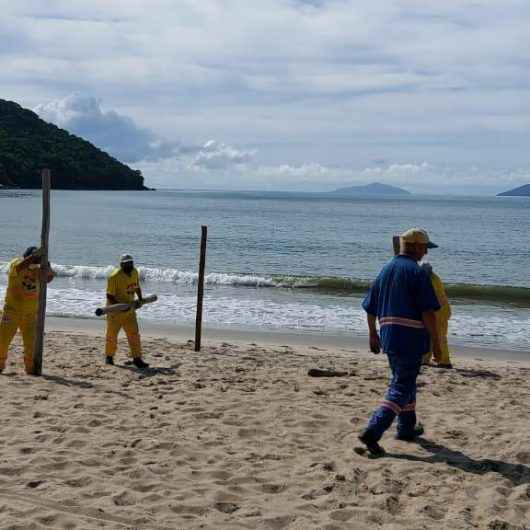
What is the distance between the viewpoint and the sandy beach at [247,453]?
4.66 metres

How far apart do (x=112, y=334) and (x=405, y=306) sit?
5040 millimetres

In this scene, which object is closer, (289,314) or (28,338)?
(28,338)

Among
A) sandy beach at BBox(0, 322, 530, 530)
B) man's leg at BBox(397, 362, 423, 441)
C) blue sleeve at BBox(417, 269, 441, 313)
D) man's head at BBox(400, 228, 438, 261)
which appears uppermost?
man's head at BBox(400, 228, 438, 261)

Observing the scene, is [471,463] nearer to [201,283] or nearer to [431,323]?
[431,323]

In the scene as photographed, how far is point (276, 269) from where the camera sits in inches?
1188

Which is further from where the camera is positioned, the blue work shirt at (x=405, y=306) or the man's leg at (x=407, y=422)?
the man's leg at (x=407, y=422)

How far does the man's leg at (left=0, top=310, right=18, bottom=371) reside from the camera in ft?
28.9

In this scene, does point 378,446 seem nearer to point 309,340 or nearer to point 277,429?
point 277,429

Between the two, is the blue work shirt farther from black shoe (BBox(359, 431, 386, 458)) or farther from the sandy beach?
the sandy beach

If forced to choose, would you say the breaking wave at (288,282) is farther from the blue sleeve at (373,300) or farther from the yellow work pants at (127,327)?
the blue sleeve at (373,300)

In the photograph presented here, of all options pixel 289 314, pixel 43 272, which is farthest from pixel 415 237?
pixel 289 314

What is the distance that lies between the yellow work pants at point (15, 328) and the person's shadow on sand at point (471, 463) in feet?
15.8

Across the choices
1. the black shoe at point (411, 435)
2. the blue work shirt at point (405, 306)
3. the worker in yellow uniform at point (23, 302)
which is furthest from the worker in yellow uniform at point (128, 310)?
the blue work shirt at point (405, 306)

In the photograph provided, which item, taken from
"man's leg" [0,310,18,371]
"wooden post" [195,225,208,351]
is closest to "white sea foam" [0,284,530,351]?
"wooden post" [195,225,208,351]
